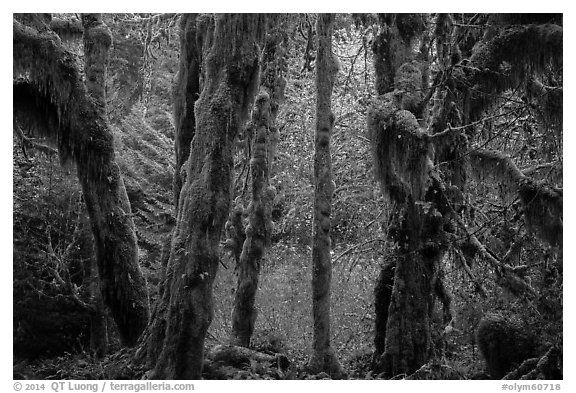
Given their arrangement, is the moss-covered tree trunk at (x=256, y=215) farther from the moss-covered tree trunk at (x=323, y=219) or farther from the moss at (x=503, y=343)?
the moss at (x=503, y=343)

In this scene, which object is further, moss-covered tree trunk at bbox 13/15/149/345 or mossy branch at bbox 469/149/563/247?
moss-covered tree trunk at bbox 13/15/149/345

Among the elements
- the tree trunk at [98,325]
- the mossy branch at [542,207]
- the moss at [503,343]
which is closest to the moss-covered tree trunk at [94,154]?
the tree trunk at [98,325]

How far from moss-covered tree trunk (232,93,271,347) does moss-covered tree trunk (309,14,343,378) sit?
165 centimetres

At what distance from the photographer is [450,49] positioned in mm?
9180

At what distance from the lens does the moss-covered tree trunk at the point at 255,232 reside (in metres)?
11.8

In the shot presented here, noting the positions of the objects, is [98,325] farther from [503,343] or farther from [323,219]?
[503,343]

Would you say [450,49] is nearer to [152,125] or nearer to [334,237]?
[334,237]

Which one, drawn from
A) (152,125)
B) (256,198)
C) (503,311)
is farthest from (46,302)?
(503,311)

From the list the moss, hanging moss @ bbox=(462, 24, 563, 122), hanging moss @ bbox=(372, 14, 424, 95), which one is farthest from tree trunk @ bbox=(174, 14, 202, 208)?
the moss

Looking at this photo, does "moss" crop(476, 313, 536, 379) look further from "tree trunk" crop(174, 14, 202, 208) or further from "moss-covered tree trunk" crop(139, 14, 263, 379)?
"tree trunk" crop(174, 14, 202, 208)

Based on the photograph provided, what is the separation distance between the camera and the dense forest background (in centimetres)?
804

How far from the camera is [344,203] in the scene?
1592cm

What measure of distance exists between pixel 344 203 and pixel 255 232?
436 centimetres

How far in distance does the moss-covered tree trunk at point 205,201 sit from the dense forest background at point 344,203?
0.04m
